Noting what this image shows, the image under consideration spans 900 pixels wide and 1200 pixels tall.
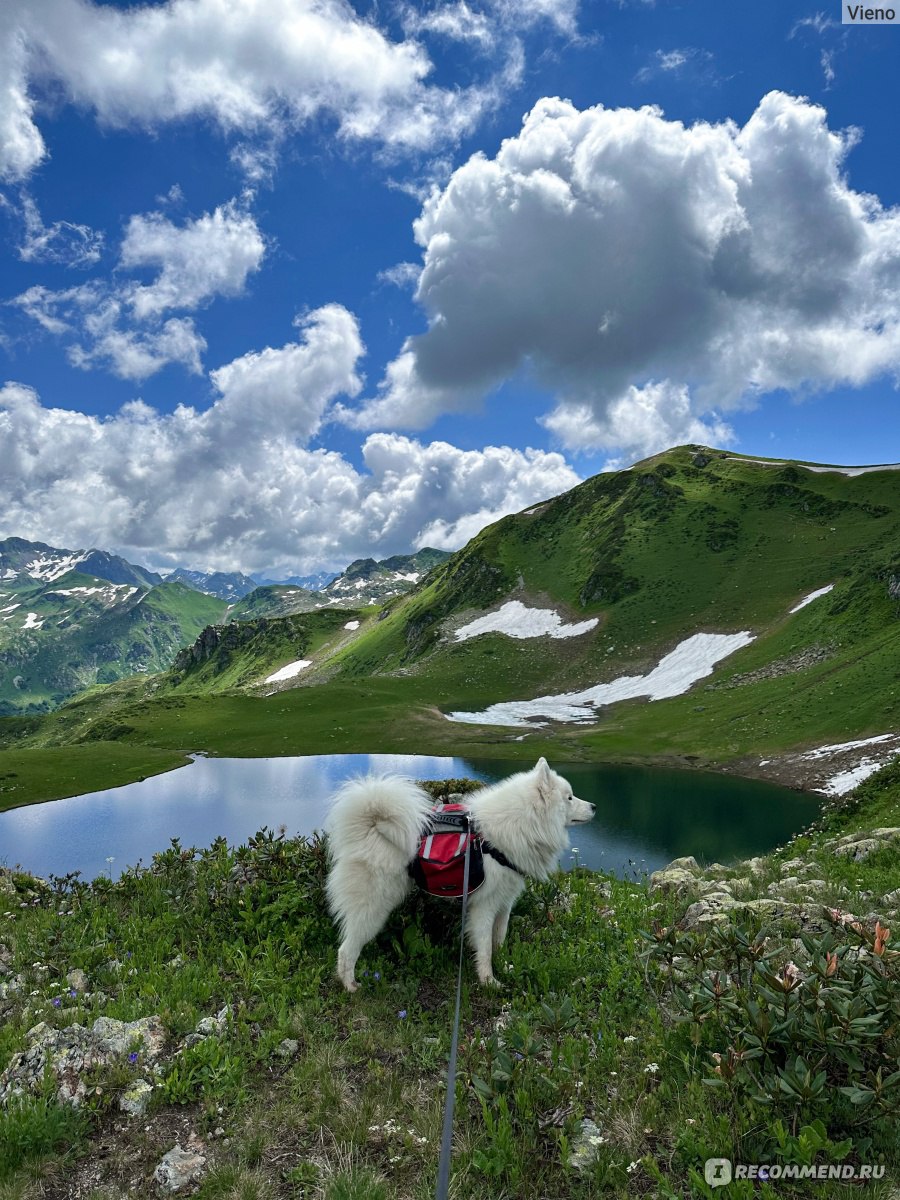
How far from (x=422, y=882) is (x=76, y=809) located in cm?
6874

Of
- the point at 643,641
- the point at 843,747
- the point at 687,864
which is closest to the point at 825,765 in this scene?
the point at 843,747

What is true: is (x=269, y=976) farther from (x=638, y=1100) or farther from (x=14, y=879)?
(x=14, y=879)

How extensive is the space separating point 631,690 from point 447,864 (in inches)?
3754

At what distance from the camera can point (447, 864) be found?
7059mm

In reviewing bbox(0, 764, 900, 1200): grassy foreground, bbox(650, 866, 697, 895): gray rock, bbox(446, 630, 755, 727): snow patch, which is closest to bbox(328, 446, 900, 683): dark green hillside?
bbox(446, 630, 755, 727): snow patch

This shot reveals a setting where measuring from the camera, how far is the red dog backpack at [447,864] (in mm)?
7082

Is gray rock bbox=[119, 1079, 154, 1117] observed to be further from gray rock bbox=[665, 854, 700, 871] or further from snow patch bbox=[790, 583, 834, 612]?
snow patch bbox=[790, 583, 834, 612]

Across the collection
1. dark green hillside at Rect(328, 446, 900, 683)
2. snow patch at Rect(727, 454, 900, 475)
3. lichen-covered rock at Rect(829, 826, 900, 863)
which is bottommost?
lichen-covered rock at Rect(829, 826, 900, 863)

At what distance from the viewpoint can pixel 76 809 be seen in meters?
60.1

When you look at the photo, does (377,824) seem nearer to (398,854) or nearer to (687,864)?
(398,854)

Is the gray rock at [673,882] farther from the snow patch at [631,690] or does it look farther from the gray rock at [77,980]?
the snow patch at [631,690]

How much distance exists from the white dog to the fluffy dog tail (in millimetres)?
12

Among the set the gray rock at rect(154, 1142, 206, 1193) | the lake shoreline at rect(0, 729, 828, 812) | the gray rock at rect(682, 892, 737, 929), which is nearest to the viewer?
the gray rock at rect(154, 1142, 206, 1193)

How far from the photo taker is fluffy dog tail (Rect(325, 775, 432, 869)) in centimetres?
707
